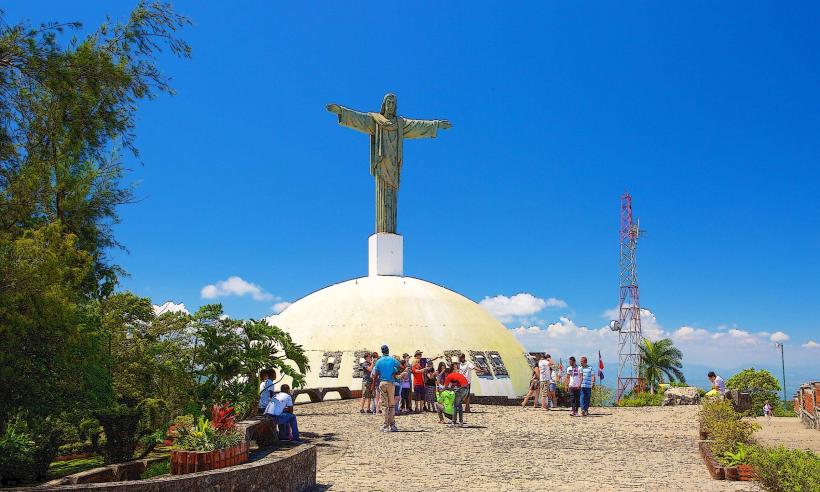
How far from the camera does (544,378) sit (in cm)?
2011

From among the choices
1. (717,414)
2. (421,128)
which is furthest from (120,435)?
(421,128)

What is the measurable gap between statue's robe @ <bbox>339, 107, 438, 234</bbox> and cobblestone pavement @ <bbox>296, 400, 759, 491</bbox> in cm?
1328

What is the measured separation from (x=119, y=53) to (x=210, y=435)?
19.6 ft

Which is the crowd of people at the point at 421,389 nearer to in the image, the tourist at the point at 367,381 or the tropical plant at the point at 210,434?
the tourist at the point at 367,381

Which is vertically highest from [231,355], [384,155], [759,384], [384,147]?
[384,147]

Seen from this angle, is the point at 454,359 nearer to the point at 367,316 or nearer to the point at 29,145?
the point at 367,316

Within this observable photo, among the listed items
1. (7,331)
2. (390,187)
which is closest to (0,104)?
(7,331)

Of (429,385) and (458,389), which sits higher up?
(458,389)

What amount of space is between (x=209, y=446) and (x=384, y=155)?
23010mm

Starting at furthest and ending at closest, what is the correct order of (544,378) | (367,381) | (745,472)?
(544,378), (367,381), (745,472)

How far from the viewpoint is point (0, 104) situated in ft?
28.9

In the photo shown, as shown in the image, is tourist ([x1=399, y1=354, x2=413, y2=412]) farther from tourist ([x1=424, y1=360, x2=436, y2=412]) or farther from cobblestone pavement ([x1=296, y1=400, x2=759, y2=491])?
cobblestone pavement ([x1=296, y1=400, x2=759, y2=491])

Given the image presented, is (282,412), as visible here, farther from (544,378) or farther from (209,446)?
(544,378)

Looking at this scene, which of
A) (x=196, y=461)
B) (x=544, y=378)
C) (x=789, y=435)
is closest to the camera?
(x=196, y=461)
